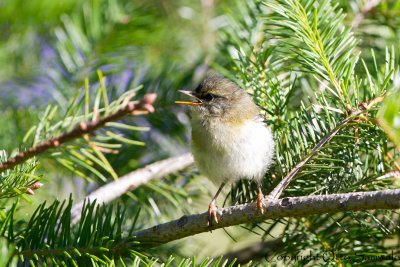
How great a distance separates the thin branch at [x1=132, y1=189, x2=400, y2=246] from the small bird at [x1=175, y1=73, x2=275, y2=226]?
34 cm


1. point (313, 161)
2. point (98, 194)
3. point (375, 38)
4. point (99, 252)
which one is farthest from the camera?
point (375, 38)

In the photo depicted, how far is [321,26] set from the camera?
1836mm

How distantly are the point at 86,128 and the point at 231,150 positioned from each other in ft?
4.51

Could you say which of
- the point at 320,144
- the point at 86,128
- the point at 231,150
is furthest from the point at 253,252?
the point at 86,128

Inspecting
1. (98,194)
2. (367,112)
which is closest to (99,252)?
(98,194)

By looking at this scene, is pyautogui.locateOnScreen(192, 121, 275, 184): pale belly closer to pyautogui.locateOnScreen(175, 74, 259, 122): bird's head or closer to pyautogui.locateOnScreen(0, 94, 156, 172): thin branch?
pyautogui.locateOnScreen(175, 74, 259, 122): bird's head

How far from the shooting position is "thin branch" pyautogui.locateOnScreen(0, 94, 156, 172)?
102cm

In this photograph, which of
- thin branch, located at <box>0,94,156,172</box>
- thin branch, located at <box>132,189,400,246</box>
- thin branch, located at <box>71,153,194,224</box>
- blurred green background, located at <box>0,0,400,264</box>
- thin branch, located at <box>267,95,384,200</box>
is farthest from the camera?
blurred green background, located at <box>0,0,400,264</box>

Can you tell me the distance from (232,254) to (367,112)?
2.96ft

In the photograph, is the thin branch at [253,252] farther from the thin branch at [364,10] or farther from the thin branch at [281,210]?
the thin branch at [364,10]

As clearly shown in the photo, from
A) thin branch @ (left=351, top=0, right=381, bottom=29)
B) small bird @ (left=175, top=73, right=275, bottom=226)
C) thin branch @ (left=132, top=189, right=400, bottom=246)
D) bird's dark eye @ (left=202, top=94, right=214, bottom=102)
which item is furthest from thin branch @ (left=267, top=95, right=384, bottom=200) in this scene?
bird's dark eye @ (left=202, top=94, right=214, bottom=102)

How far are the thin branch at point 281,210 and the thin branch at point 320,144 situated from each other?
0.07 meters

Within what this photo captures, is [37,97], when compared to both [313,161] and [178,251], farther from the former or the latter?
[313,161]

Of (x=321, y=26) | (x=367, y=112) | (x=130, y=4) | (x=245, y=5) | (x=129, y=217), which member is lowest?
(x=129, y=217)
